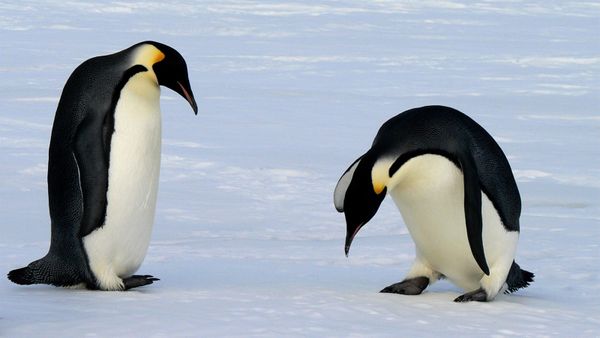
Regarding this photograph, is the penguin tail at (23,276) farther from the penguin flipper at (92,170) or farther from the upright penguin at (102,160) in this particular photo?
the penguin flipper at (92,170)

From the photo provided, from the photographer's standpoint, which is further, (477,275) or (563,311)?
(477,275)

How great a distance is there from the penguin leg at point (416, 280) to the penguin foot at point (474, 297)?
0.53 ft

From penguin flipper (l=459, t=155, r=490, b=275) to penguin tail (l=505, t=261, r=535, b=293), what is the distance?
1.32ft

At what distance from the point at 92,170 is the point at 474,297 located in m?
1.25

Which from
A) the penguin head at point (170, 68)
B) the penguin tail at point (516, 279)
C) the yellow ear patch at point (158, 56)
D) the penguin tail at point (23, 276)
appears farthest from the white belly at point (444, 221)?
the penguin tail at point (23, 276)

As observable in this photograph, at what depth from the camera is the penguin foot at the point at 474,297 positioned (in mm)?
3588

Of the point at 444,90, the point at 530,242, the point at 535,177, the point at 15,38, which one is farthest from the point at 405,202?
the point at 15,38

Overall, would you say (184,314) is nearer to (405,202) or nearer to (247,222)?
(405,202)

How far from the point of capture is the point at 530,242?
16.8 feet

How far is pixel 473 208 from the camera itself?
3.42 meters

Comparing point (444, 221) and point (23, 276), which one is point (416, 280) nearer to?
point (444, 221)

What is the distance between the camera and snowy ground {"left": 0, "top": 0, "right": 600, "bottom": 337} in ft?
10.3

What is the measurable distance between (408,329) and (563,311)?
69cm

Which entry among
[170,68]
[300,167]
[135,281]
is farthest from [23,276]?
[300,167]
